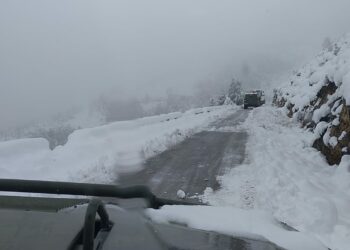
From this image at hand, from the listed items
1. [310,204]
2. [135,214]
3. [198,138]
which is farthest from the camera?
[198,138]

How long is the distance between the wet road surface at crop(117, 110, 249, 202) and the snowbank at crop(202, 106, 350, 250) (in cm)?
39

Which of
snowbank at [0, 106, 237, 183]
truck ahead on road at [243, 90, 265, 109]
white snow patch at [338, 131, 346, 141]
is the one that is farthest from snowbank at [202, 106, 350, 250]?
truck ahead on road at [243, 90, 265, 109]

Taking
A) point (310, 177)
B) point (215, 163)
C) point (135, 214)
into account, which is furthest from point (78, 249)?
point (215, 163)

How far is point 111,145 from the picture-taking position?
1406 centimetres

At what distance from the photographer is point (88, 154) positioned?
1277 centimetres

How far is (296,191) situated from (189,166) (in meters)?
3.53

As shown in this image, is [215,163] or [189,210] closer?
[189,210]

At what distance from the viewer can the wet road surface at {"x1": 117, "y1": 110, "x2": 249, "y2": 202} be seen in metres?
8.99

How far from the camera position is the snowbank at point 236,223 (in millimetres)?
2959

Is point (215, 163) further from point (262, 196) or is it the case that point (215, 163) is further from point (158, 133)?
point (158, 133)

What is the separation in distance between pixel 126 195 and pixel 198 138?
553 inches

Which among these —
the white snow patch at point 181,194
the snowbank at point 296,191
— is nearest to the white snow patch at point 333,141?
the snowbank at point 296,191

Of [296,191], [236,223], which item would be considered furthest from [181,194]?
[236,223]

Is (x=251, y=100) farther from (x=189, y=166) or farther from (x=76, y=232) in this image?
(x=76, y=232)
